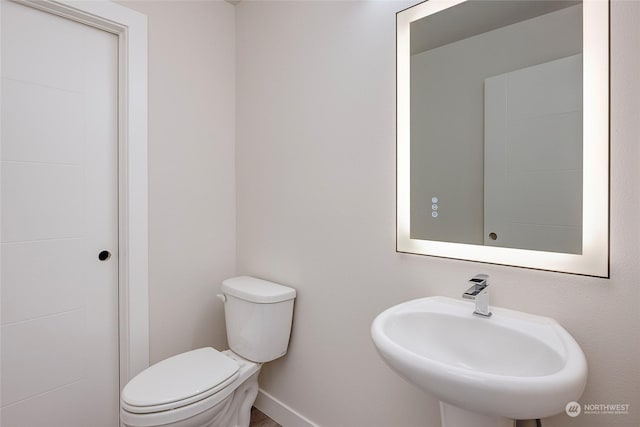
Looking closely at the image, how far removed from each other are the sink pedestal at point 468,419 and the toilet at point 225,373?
0.89m

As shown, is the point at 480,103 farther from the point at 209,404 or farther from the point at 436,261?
the point at 209,404

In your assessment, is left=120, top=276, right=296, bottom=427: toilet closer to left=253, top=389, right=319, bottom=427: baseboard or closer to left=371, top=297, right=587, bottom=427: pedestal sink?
left=253, top=389, right=319, bottom=427: baseboard

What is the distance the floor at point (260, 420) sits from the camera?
5.85 feet

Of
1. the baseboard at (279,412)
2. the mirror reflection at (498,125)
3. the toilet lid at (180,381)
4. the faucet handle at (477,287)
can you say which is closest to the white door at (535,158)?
the mirror reflection at (498,125)

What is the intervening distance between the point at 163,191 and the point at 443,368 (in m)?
1.58

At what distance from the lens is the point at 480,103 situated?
1138mm

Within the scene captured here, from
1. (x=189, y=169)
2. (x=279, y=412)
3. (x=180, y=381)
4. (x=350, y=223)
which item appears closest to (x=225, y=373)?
(x=180, y=381)

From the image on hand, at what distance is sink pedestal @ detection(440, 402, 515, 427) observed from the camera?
85cm

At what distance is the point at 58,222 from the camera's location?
58.4 inches

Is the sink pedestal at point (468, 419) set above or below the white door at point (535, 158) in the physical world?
below

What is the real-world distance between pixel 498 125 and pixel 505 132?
4 centimetres

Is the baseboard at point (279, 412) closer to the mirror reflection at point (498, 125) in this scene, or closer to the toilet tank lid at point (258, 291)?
the toilet tank lid at point (258, 291)

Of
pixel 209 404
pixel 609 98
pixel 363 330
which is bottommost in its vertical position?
pixel 209 404

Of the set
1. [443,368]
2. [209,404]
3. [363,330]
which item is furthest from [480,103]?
[209,404]
